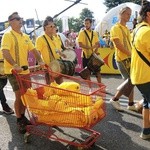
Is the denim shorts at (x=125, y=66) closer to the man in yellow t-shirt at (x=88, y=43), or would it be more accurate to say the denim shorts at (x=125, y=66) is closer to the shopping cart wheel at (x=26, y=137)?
the man in yellow t-shirt at (x=88, y=43)

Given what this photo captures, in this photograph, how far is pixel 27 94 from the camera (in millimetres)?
4465

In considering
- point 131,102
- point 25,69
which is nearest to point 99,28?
point 131,102

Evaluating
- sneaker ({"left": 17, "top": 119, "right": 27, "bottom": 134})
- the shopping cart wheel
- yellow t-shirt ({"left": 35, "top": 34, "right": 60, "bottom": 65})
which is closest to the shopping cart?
the shopping cart wheel

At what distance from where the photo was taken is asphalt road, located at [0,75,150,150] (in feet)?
15.1

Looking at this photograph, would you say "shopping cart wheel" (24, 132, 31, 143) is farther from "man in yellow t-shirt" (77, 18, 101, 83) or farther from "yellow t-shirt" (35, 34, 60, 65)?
"man in yellow t-shirt" (77, 18, 101, 83)

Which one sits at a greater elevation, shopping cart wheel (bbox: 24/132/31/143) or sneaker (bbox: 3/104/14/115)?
shopping cart wheel (bbox: 24/132/31/143)

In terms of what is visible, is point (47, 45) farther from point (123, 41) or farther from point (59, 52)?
point (123, 41)

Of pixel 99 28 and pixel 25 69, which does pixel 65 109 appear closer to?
pixel 25 69

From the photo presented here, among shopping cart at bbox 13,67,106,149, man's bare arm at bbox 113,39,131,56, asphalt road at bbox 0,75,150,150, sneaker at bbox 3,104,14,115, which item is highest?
man's bare arm at bbox 113,39,131,56

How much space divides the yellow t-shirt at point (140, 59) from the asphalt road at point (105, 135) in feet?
3.09

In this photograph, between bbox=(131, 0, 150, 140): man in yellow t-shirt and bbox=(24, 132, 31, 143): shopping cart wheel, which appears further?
bbox=(24, 132, 31, 143): shopping cart wheel

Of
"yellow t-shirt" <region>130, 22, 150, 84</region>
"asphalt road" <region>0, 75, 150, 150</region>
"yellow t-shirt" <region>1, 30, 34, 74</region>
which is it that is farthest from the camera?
"yellow t-shirt" <region>1, 30, 34, 74</region>

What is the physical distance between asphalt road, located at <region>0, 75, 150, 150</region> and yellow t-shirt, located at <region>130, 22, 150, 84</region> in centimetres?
94

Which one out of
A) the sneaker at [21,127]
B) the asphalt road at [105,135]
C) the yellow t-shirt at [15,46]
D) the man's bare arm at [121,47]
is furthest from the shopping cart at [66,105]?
the man's bare arm at [121,47]
